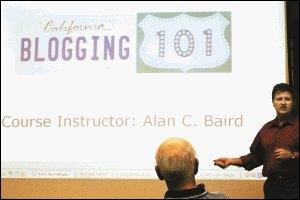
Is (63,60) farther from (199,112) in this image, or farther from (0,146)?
(199,112)

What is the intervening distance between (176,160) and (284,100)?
0.94 m

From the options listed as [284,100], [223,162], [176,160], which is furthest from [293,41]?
[176,160]

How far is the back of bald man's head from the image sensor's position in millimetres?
1538

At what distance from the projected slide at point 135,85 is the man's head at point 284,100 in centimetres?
37

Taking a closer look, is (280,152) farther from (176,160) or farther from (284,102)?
(176,160)

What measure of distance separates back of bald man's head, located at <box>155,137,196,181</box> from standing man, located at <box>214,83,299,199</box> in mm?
713

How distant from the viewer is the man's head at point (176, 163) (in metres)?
1.54

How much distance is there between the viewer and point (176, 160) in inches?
60.9

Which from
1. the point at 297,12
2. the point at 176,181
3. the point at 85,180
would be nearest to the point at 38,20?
the point at 85,180

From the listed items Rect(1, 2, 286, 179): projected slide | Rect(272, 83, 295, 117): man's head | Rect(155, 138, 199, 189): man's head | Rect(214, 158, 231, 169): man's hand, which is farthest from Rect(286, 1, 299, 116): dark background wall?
Rect(155, 138, 199, 189): man's head

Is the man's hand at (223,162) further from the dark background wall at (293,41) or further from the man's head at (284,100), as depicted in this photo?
the dark background wall at (293,41)

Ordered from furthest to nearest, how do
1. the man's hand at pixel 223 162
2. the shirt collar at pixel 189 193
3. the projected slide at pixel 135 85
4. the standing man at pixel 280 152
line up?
1. the projected slide at pixel 135 85
2. the man's hand at pixel 223 162
3. the standing man at pixel 280 152
4. the shirt collar at pixel 189 193

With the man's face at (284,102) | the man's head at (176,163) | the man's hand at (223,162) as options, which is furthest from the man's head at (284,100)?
the man's head at (176,163)

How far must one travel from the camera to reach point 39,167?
2.75 m
